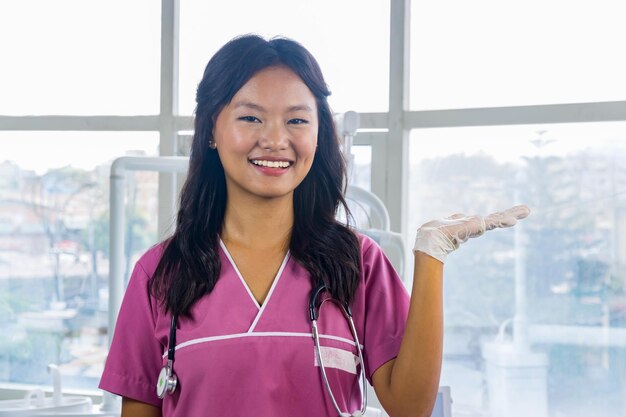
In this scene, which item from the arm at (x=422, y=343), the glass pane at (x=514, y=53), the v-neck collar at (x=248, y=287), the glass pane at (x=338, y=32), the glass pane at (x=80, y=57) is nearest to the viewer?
the arm at (x=422, y=343)

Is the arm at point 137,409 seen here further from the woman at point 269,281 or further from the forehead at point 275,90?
the forehead at point 275,90

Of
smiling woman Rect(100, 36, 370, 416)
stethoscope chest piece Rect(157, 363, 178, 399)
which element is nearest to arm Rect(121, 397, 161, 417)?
smiling woman Rect(100, 36, 370, 416)

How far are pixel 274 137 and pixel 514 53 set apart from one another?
4.91 feet

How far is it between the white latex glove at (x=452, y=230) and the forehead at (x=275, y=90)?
25 centimetres

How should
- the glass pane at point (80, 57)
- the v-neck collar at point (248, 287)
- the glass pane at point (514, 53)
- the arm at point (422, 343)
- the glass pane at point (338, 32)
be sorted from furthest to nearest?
the glass pane at point (80, 57) → the glass pane at point (338, 32) → the glass pane at point (514, 53) → the v-neck collar at point (248, 287) → the arm at point (422, 343)

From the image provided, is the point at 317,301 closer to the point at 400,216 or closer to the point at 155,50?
the point at 400,216

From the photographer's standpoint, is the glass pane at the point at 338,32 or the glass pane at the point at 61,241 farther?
the glass pane at the point at 61,241

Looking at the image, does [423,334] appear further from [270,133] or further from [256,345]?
[270,133]

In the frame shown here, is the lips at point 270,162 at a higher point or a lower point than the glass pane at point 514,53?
lower

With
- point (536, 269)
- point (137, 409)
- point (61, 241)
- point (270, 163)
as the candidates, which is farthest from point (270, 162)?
point (61, 241)

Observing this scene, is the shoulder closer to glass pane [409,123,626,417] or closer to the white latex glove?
the white latex glove

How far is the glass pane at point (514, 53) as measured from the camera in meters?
2.32

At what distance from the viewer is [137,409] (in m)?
1.20

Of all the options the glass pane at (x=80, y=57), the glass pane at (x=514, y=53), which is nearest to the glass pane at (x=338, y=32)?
the glass pane at (x=514, y=53)
